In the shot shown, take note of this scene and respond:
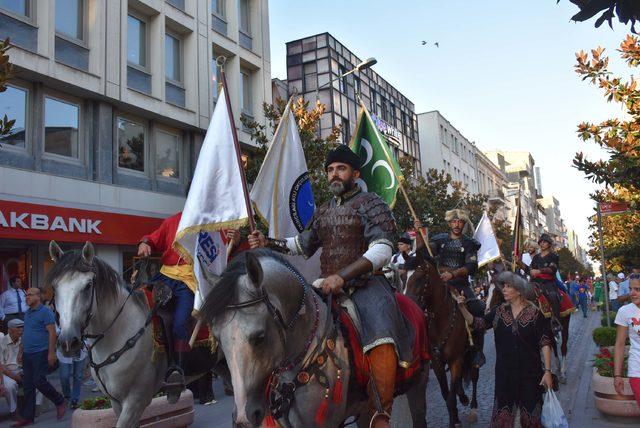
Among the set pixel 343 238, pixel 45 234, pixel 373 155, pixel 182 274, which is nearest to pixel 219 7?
pixel 45 234

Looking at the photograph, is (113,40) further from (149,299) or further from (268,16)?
(149,299)

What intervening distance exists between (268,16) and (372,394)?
23948 mm

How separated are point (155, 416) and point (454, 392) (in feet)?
12.3

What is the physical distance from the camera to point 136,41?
18797 mm

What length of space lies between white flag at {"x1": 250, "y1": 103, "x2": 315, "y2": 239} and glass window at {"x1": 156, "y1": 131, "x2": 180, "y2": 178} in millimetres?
13738

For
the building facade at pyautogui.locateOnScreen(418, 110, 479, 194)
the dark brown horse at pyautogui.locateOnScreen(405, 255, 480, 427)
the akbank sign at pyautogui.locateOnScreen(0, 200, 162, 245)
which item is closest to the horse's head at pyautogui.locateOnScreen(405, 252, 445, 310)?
the dark brown horse at pyautogui.locateOnScreen(405, 255, 480, 427)

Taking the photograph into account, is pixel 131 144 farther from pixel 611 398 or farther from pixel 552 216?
pixel 552 216

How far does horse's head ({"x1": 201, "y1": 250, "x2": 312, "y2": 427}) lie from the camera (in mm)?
2965

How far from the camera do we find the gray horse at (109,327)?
5.25m

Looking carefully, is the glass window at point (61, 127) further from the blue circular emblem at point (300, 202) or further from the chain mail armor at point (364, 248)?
the chain mail armor at point (364, 248)

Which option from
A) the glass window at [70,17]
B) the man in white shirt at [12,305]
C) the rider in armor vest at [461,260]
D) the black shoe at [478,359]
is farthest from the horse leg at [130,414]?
the glass window at [70,17]

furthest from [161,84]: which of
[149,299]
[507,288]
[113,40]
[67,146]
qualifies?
[507,288]

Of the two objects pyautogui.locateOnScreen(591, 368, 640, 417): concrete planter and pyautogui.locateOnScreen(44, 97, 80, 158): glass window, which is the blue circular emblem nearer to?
pyautogui.locateOnScreen(591, 368, 640, 417): concrete planter

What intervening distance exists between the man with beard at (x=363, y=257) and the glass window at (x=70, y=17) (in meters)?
14.4
